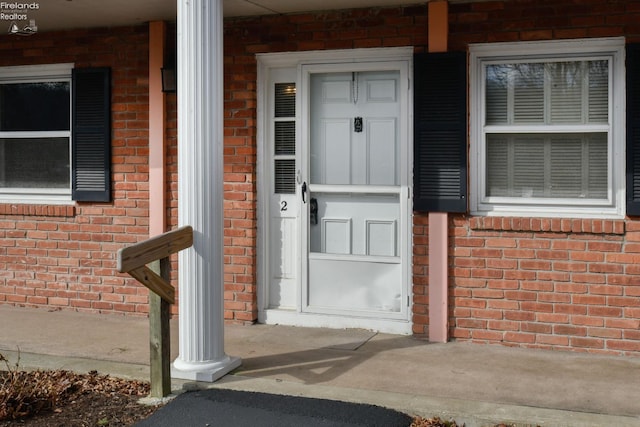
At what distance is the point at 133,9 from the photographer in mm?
6723

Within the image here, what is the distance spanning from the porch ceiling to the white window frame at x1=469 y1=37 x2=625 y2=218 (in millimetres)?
606

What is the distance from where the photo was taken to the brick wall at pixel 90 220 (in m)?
7.39

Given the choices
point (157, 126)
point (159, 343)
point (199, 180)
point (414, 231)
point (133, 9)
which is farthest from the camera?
point (157, 126)

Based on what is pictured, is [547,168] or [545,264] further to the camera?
[547,168]

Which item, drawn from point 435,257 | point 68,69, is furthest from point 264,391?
point 68,69

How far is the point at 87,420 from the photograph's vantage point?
15.0ft

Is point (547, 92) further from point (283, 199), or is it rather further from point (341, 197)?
point (283, 199)

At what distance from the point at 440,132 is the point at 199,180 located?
83.7 inches

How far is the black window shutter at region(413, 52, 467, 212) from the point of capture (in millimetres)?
6234

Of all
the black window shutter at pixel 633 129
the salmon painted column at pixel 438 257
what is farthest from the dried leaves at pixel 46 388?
the black window shutter at pixel 633 129

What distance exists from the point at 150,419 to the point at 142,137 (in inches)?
138

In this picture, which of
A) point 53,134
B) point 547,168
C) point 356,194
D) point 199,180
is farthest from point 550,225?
point 53,134

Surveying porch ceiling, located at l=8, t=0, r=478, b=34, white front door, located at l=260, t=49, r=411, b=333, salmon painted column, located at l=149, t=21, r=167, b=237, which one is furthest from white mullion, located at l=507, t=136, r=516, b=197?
salmon painted column, located at l=149, t=21, r=167, b=237

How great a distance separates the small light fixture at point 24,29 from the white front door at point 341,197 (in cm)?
246
